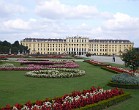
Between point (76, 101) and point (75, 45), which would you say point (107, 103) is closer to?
point (76, 101)

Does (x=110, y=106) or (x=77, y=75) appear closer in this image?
(x=110, y=106)

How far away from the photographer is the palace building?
405ft

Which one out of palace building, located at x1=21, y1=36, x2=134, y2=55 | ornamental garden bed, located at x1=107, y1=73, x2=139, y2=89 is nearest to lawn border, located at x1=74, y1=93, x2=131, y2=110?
ornamental garden bed, located at x1=107, y1=73, x2=139, y2=89

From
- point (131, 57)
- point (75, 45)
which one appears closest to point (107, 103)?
point (131, 57)

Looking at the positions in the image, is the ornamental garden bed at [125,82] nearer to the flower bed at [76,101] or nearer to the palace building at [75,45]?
the flower bed at [76,101]

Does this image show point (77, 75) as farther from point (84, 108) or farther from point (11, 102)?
point (84, 108)

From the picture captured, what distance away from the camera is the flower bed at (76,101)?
6.32 meters

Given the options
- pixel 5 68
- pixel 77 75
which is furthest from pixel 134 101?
pixel 5 68

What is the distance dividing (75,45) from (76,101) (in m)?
116

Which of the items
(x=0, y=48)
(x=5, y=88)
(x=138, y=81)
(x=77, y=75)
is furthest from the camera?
(x=0, y=48)

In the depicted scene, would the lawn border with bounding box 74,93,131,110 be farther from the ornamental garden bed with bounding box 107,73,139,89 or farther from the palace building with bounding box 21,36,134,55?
the palace building with bounding box 21,36,134,55

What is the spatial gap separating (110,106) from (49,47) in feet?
398

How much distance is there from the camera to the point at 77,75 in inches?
607

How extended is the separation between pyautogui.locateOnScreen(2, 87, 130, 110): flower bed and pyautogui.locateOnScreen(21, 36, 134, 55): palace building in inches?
4448
